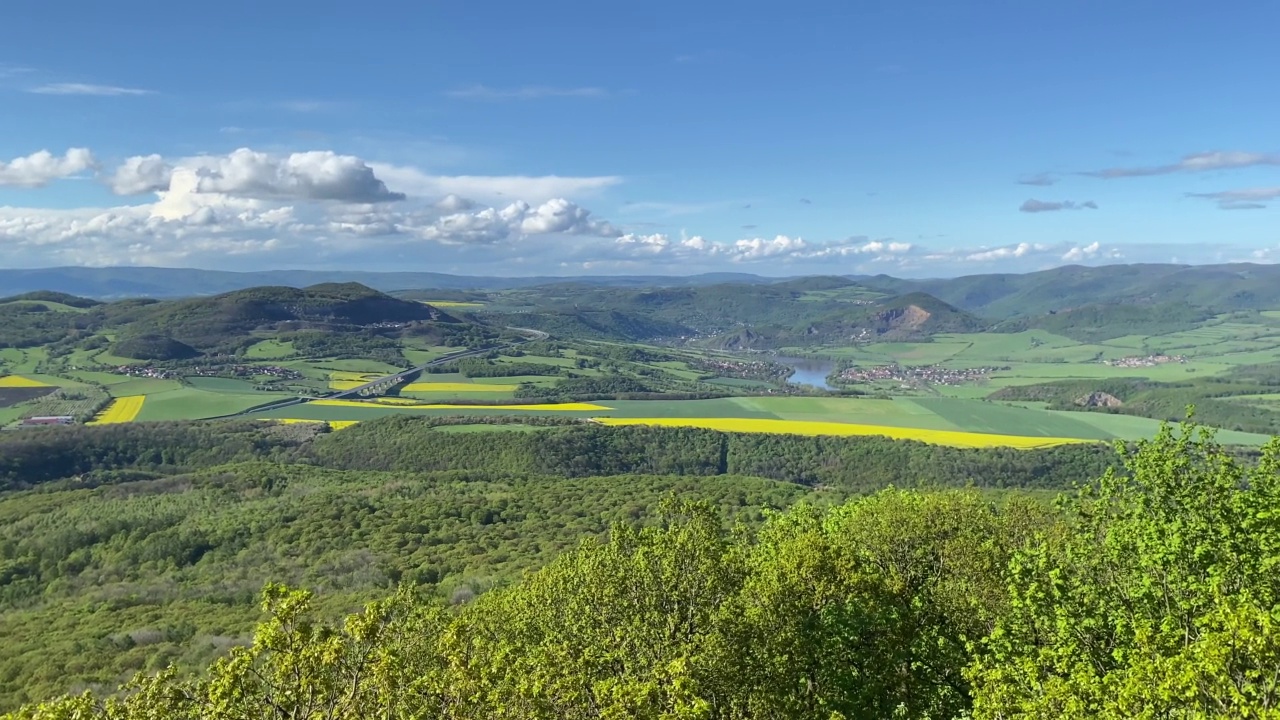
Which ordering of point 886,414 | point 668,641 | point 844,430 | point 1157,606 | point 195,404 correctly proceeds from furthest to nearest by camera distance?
point 195,404, point 886,414, point 844,430, point 668,641, point 1157,606

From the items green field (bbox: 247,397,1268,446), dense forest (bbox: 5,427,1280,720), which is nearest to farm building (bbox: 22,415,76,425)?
green field (bbox: 247,397,1268,446)

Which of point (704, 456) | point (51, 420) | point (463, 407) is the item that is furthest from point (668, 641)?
point (51, 420)

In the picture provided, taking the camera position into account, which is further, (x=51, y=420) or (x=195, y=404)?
(x=195, y=404)

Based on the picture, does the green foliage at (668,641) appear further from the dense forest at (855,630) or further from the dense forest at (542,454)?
the dense forest at (542,454)

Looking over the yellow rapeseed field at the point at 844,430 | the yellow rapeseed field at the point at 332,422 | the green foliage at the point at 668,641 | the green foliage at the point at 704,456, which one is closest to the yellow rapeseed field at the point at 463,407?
the yellow rapeseed field at the point at 332,422

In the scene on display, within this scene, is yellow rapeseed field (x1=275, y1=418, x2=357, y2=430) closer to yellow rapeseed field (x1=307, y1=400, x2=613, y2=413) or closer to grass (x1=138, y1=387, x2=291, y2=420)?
yellow rapeseed field (x1=307, y1=400, x2=613, y2=413)

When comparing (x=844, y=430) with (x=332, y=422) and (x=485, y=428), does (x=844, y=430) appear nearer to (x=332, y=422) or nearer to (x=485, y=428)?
(x=485, y=428)

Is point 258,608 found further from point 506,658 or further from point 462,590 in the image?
point 506,658
